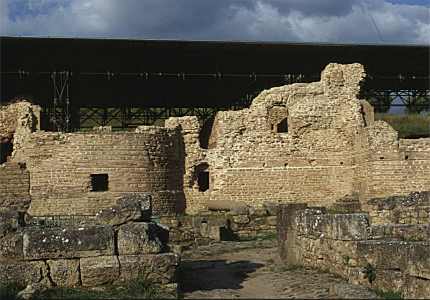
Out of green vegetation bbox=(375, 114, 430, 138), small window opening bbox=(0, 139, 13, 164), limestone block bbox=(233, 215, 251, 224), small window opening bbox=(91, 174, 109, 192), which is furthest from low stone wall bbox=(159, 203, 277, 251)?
green vegetation bbox=(375, 114, 430, 138)

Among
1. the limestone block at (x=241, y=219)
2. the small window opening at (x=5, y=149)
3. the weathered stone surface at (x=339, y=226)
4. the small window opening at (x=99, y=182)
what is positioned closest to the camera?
the weathered stone surface at (x=339, y=226)

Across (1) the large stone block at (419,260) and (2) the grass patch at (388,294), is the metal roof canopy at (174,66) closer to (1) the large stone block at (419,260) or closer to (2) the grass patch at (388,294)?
(1) the large stone block at (419,260)

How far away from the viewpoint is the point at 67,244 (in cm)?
912

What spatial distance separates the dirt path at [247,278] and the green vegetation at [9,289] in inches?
88.2

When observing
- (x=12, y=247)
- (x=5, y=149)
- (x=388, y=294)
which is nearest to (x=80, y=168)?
(x=5, y=149)

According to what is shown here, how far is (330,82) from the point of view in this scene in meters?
24.0

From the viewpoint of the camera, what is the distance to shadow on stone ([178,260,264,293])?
389 inches

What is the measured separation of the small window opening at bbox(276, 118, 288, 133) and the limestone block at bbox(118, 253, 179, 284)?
51.9 feet

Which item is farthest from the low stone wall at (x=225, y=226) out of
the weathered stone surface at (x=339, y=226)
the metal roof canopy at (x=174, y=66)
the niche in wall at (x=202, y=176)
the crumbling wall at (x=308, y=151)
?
the metal roof canopy at (x=174, y=66)

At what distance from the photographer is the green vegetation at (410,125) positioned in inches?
1202

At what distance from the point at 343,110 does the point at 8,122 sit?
467 inches

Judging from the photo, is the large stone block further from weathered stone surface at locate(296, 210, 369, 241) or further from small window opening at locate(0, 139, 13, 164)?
small window opening at locate(0, 139, 13, 164)

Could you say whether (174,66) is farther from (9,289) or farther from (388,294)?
(388,294)

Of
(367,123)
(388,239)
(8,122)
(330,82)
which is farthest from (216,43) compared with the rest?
(388,239)
